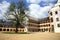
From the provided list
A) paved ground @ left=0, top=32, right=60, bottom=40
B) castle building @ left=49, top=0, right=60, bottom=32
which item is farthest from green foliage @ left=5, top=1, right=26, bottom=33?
castle building @ left=49, top=0, right=60, bottom=32

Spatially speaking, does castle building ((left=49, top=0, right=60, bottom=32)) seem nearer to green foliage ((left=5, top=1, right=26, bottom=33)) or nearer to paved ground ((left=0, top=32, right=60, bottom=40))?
paved ground ((left=0, top=32, right=60, bottom=40))

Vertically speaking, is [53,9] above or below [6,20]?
above

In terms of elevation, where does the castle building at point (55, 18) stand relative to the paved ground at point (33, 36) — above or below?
above

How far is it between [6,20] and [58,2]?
4.94 feet

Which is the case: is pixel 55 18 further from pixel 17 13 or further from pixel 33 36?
pixel 17 13

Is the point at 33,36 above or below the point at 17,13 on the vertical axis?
below

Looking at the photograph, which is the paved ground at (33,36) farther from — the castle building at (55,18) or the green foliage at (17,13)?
Result: the green foliage at (17,13)

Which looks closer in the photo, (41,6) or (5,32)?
(5,32)

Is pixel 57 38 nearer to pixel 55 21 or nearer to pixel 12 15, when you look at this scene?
pixel 55 21

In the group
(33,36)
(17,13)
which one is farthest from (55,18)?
(17,13)

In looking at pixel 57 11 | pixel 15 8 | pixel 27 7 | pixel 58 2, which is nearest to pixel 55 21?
pixel 57 11

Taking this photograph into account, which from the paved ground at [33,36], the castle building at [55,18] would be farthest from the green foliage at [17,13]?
the castle building at [55,18]

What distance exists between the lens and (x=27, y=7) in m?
3.29

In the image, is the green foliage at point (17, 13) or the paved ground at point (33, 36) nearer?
the paved ground at point (33, 36)
